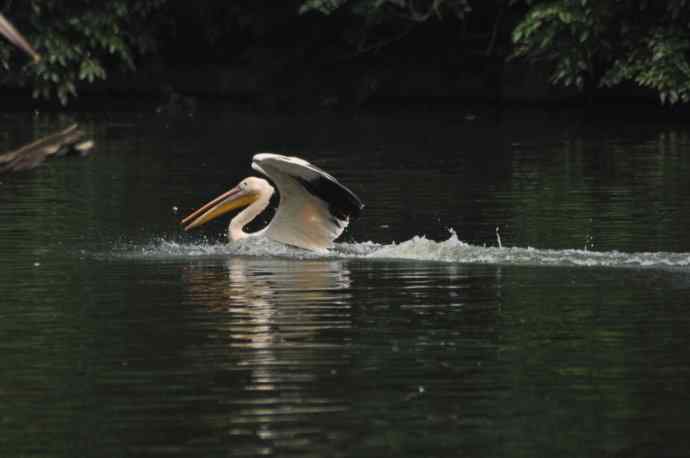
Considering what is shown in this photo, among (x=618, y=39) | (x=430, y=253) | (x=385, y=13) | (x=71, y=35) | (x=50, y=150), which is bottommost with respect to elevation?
(x=430, y=253)

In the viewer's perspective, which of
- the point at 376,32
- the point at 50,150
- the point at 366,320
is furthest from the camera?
the point at 376,32

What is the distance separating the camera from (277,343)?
1153 centimetres

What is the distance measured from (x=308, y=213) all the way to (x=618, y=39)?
1648cm

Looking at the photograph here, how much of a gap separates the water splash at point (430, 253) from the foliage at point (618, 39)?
1455 cm

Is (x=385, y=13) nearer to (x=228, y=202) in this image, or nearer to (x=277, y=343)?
(x=228, y=202)

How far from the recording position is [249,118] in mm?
35781

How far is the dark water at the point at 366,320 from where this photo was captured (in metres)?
9.11

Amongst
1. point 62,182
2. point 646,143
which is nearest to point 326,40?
point 646,143

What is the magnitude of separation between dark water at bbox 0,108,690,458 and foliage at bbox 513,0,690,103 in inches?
279

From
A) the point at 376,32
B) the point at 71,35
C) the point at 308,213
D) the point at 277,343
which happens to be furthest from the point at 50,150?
the point at 376,32

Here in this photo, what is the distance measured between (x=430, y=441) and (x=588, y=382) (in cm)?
170

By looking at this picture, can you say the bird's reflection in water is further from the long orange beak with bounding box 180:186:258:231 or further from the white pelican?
the long orange beak with bounding box 180:186:258:231

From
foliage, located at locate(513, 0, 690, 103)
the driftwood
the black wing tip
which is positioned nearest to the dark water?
the black wing tip

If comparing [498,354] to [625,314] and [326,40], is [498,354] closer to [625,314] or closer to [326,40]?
[625,314]
